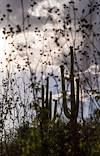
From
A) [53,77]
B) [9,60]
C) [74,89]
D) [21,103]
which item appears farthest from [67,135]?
[21,103]

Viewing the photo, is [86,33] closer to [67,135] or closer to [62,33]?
[62,33]

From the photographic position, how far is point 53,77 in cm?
1055

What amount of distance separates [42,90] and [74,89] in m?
0.94

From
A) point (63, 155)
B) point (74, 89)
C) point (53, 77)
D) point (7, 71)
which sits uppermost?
point (7, 71)

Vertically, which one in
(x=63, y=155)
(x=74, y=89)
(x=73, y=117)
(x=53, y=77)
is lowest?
(x=63, y=155)

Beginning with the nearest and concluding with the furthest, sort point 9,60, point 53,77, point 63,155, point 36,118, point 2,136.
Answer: point 36,118
point 63,155
point 53,77
point 9,60
point 2,136

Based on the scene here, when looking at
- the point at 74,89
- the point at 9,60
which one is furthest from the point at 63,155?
the point at 9,60

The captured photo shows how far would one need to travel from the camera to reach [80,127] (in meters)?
8.82

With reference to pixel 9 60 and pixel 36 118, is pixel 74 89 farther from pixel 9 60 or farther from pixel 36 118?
pixel 9 60

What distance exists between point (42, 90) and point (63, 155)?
1.39 metres

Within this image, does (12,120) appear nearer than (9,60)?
No

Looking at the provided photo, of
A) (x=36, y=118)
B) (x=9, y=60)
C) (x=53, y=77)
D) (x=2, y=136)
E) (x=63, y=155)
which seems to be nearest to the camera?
(x=36, y=118)

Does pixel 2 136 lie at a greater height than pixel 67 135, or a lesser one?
greater

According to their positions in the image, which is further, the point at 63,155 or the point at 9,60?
the point at 9,60
